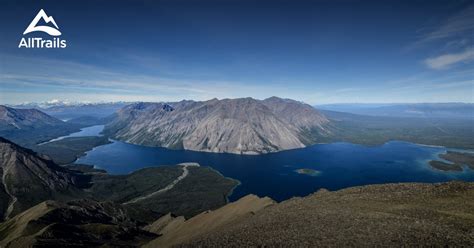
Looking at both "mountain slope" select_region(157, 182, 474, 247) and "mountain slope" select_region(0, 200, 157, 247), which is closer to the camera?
"mountain slope" select_region(157, 182, 474, 247)

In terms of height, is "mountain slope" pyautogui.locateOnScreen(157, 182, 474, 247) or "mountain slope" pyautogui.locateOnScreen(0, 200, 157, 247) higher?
"mountain slope" pyautogui.locateOnScreen(157, 182, 474, 247)

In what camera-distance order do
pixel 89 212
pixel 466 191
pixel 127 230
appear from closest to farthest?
pixel 466 191 < pixel 127 230 < pixel 89 212

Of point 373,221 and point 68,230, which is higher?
point 373,221

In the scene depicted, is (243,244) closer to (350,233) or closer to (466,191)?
(350,233)

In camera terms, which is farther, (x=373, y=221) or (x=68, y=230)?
(x=68, y=230)

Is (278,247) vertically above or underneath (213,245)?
above

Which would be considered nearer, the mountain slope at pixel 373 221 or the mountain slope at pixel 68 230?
the mountain slope at pixel 373 221

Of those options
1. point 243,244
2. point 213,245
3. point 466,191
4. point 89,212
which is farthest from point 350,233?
point 89,212

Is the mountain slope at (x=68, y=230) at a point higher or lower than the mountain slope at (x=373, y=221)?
lower
